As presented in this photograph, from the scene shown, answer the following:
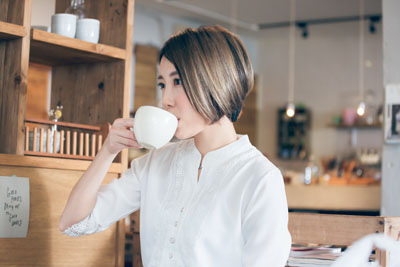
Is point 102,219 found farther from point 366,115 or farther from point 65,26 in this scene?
point 366,115

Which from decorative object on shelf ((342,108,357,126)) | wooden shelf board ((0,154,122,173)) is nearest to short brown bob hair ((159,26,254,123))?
wooden shelf board ((0,154,122,173))

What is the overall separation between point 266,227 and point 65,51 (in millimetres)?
1026

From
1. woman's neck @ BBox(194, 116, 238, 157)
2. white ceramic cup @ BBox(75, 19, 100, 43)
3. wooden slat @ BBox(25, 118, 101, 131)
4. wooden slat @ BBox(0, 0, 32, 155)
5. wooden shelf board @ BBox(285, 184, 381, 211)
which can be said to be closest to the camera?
woman's neck @ BBox(194, 116, 238, 157)

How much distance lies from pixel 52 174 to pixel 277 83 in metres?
6.52

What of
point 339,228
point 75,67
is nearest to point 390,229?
→ point 339,228

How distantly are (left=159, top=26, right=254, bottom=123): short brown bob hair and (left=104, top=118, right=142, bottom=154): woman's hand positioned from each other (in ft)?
0.57

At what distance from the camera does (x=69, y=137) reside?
1766 mm

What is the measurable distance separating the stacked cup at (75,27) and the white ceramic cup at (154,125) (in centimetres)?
74

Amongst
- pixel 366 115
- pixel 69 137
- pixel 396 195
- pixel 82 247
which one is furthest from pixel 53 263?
pixel 366 115

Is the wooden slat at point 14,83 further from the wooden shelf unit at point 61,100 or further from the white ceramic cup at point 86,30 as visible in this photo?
the white ceramic cup at point 86,30

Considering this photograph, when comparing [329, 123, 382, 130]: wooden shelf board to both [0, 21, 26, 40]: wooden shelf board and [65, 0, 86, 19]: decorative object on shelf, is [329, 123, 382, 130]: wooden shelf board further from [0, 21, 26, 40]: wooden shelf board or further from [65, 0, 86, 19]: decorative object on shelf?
[0, 21, 26, 40]: wooden shelf board

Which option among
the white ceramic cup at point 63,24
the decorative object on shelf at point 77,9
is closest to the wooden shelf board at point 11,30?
the white ceramic cup at point 63,24

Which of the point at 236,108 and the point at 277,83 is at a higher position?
the point at 277,83

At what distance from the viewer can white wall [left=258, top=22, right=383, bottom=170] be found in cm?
725
